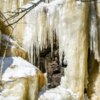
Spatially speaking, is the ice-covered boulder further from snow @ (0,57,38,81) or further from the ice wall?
the ice wall

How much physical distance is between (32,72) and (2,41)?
1.71 metres

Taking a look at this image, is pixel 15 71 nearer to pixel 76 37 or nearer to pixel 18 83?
pixel 18 83

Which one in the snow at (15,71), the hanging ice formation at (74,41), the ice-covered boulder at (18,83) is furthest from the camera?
the hanging ice formation at (74,41)

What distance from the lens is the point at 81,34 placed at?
3.92m

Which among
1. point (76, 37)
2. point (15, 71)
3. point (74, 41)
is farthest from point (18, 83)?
point (76, 37)

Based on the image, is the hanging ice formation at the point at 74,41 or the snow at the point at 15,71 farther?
the hanging ice formation at the point at 74,41

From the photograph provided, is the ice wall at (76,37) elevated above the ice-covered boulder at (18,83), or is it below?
above

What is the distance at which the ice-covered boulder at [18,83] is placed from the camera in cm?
293

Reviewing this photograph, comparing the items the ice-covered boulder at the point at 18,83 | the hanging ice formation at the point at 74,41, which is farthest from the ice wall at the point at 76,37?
the ice-covered boulder at the point at 18,83

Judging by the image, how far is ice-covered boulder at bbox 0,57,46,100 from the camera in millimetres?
2933

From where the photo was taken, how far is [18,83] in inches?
120

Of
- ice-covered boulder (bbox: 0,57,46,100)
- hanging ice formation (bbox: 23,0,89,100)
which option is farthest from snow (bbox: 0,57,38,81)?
hanging ice formation (bbox: 23,0,89,100)

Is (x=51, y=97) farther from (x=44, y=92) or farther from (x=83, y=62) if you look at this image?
(x=83, y=62)

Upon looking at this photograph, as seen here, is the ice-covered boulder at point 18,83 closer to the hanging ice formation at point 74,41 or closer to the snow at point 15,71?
the snow at point 15,71
